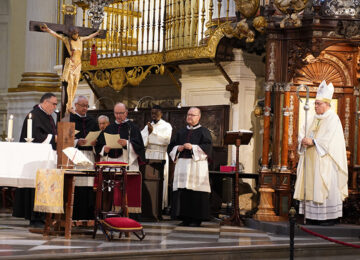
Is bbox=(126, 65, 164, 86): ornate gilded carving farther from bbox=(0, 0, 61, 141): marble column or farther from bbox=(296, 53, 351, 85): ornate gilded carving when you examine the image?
bbox=(296, 53, 351, 85): ornate gilded carving

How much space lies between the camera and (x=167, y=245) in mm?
9570

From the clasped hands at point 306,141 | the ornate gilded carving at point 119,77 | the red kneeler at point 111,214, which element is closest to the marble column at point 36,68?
the ornate gilded carving at point 119,77

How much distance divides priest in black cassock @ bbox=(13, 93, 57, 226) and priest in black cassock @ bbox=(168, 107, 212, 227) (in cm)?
193

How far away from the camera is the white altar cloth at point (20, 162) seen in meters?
10.6

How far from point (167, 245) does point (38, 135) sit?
291cm

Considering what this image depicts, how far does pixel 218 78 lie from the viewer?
14.6 metres

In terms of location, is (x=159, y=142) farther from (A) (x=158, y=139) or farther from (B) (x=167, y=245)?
(B) (x=167, y=245)

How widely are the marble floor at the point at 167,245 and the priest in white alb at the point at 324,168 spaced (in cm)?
65

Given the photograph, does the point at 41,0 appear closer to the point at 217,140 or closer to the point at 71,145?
the point at 217,140

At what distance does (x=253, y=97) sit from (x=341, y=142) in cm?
274

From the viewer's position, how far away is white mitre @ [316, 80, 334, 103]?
11734 mm

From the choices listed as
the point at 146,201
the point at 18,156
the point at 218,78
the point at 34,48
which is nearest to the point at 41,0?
the point at 34,48

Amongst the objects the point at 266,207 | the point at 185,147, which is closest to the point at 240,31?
the point at 185,147

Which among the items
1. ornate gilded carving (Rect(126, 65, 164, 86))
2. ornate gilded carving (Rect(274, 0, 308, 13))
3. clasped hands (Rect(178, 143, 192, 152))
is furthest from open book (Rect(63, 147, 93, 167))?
ornate gilded carving (Rect(126, 65, 164, 86))
